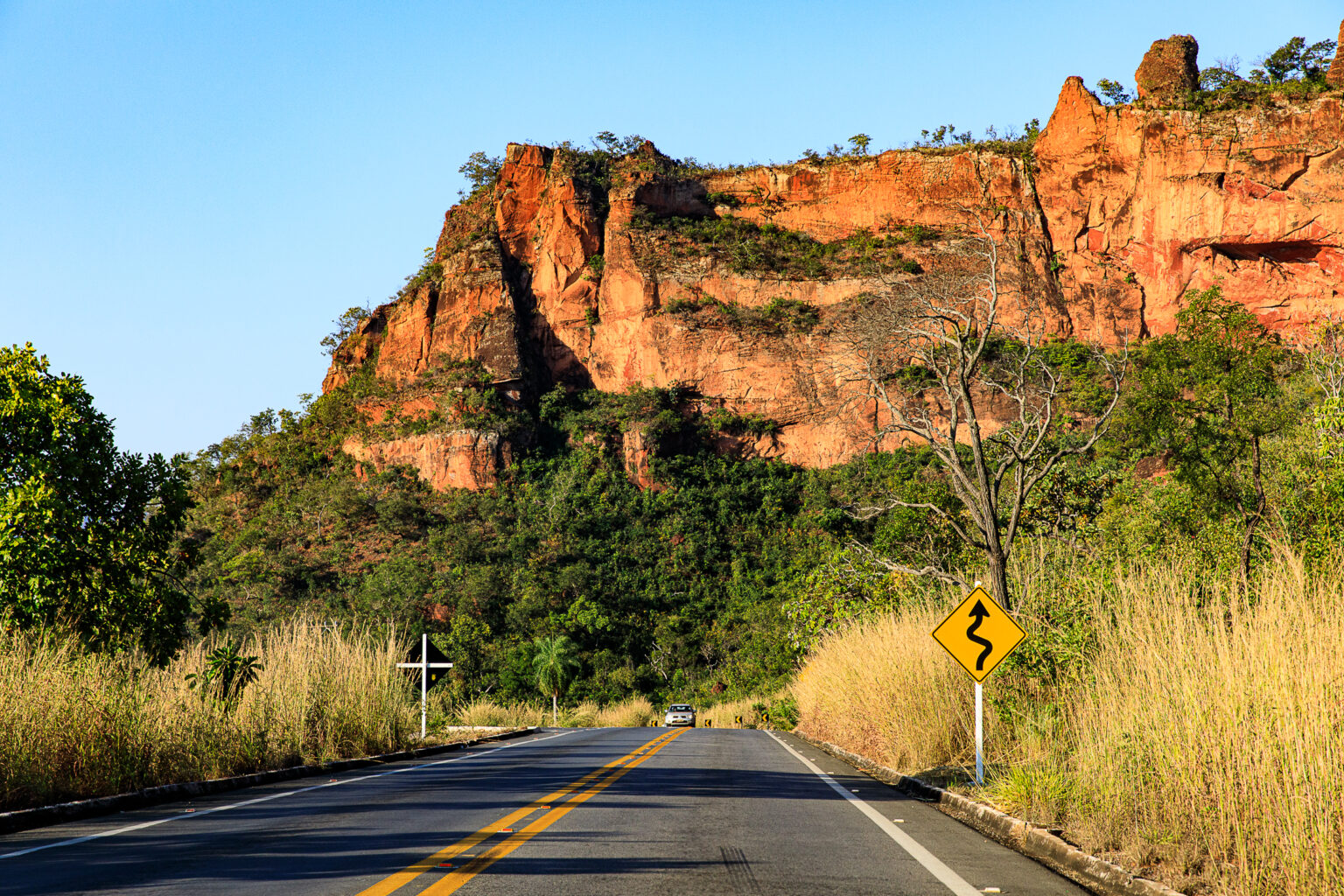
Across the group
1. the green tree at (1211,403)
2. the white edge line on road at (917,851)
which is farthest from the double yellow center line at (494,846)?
the green tree at (1211,403)

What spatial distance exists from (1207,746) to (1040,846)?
2.10 meters

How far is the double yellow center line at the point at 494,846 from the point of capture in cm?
607

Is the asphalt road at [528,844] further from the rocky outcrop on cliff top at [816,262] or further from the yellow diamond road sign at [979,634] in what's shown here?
the rocky outcrop on cliff top at [816,262]

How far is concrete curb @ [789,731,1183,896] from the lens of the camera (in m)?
6.40

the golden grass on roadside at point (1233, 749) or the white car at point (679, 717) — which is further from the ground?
the golden grass on roadside at point (1233, 749)

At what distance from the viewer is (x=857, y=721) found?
18750mm

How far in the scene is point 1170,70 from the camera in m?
79.9

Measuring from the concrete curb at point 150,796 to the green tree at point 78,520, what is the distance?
3.44 metres

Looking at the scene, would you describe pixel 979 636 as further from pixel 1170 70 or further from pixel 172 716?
pixel 1170 70

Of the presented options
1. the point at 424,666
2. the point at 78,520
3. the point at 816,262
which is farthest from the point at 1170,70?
the point at 78,520

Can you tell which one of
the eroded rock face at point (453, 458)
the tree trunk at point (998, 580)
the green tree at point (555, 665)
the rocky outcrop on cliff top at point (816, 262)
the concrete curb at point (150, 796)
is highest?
the rocky outcrop on cliff top at point (816, 262)

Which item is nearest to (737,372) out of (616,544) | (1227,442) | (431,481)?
(616,544)

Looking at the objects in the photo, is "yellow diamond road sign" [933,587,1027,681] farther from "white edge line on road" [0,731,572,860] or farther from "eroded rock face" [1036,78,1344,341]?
"eroded rock face" [1036,78,1344,341]

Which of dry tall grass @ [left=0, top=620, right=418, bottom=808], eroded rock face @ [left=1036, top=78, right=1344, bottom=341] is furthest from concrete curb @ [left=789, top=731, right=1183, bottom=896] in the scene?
eroded rock face @ [left=1036, top=78, right=1344, bottom=341]
